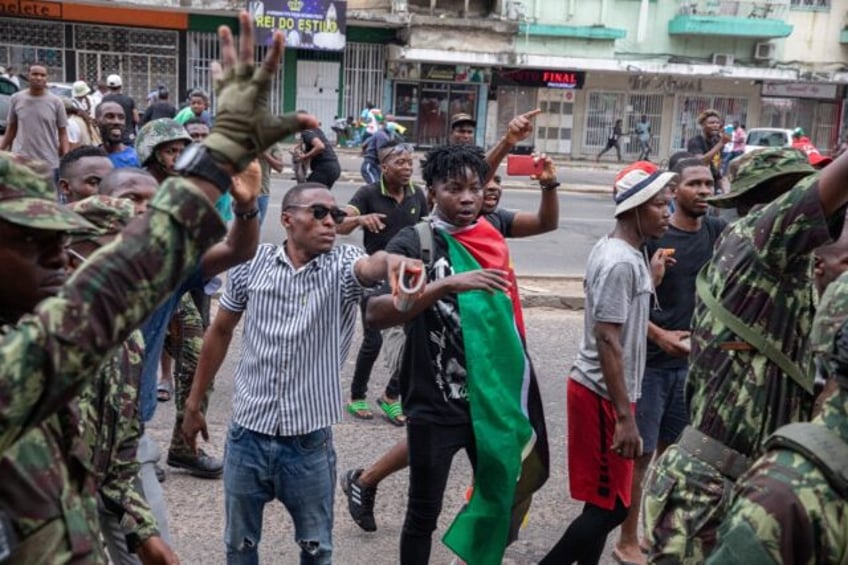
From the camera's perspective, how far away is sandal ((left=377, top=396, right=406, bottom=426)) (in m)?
6.19

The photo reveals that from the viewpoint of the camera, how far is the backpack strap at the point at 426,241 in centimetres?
388

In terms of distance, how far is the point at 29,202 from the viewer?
1.76m

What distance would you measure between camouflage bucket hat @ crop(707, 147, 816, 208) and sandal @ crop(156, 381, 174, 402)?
4.28 metres

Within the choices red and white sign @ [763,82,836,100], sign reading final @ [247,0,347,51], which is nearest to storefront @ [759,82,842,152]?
red and white sign @ [763,82,836,100]

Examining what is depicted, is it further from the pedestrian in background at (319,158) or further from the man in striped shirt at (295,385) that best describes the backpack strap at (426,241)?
the pedestrian in background at (319,158)

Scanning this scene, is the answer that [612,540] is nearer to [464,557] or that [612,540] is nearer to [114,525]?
[464,557]

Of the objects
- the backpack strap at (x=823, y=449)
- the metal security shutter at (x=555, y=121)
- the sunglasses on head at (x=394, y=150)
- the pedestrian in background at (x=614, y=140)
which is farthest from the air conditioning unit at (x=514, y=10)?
the backpack strap at (x=823, y=449)

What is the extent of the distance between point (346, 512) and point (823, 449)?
11.6ft

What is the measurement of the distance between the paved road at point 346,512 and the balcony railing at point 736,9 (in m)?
31.0

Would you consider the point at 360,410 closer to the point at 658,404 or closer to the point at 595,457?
the point at 658,404

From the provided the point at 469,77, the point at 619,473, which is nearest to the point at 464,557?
the point at 619,473

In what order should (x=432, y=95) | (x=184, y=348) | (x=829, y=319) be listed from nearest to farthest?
1. (x=829, y=319)
2. (x=184, y=348)
3. (x=432, y=95)

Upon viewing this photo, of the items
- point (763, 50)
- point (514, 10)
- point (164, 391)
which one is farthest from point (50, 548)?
point (763, 50)

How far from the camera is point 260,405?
11.6 feet
